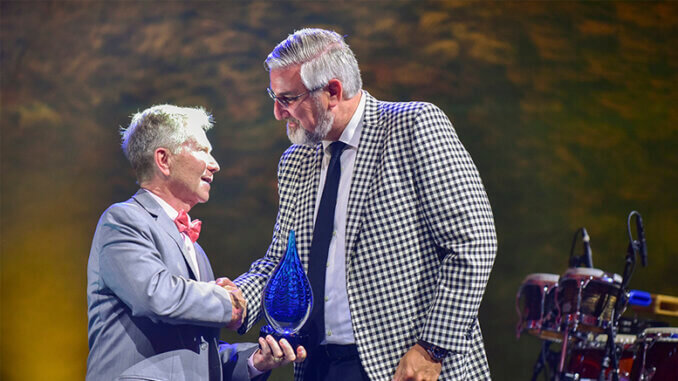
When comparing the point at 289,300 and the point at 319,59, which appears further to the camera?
the point at 319,59

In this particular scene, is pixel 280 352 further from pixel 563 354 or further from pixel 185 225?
pixel 563 354

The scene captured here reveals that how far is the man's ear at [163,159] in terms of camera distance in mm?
2145

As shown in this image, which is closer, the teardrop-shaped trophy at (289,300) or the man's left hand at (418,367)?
the man's left hand at (418,367)

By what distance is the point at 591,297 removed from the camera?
367 centimetres

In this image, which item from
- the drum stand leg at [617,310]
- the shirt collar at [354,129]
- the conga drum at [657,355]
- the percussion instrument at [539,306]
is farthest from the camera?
the percussion instrument at [539,306]

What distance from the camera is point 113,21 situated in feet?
14.6

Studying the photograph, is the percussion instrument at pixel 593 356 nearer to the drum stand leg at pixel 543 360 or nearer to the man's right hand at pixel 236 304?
the drum stand leg at pixel 543 360

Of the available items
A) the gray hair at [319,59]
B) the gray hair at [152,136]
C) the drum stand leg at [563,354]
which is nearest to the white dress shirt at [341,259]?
the gray hair at [319,59]

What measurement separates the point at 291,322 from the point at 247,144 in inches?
101

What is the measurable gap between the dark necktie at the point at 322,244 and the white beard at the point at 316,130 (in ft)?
0.20

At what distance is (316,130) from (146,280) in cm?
69

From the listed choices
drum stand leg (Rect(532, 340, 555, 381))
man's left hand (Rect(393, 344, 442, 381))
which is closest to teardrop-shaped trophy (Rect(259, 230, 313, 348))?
man's left hand (Rect(393, 344, 442, 381))

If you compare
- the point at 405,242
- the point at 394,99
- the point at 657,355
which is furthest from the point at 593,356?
the point at 405,242

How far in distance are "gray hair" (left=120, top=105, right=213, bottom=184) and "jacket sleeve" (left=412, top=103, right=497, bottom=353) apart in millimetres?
859
